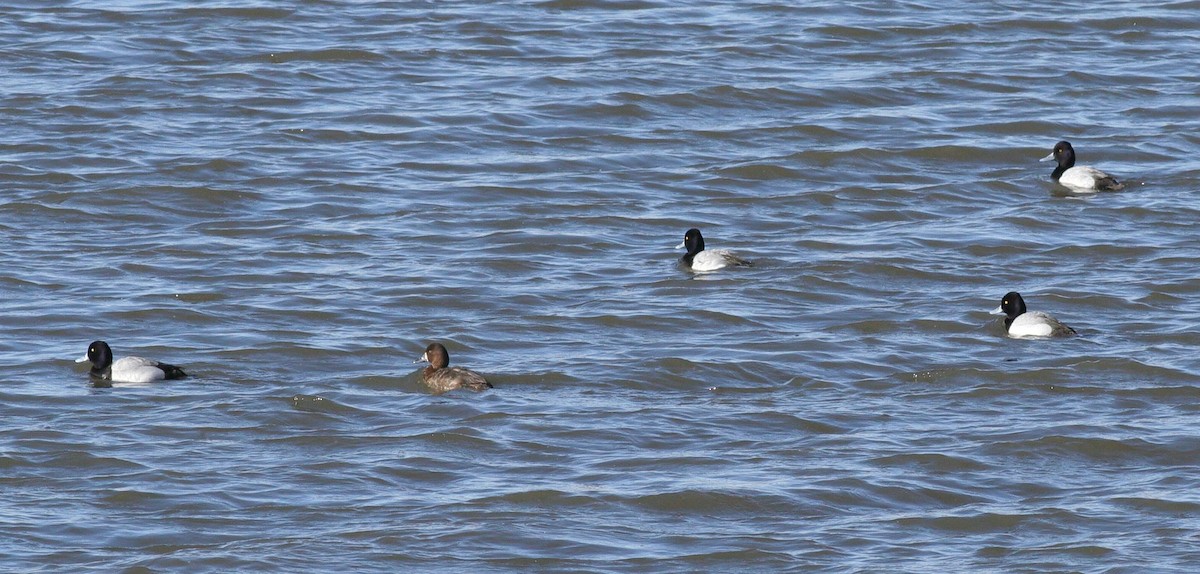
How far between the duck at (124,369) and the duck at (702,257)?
4.44 m

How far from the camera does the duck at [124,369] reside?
1262 centimetres

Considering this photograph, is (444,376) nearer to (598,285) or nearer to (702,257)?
(598,285)

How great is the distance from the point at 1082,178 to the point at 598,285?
531 centimetres

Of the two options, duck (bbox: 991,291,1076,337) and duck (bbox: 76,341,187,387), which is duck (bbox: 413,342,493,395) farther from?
duck (bbox: 991,291,1076,337)

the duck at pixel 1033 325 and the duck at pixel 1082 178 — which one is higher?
the duck at pixel 1082 178

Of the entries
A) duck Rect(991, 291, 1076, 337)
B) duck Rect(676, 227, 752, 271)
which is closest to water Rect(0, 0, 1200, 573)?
duck Rect(676, 227, 752, 271)

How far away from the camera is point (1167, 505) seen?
10375 millimetres

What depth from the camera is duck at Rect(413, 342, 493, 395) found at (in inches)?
486

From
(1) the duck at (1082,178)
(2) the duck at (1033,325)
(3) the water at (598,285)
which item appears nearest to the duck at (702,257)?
(3) the water at (598,285)

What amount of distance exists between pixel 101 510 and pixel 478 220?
712 centimetres

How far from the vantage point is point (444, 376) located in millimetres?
12438

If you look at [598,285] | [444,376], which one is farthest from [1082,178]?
[444,376]

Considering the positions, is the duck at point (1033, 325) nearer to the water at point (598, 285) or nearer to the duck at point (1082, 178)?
the water at point (598, 285)

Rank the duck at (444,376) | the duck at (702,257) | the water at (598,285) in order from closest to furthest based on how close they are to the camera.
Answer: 1. the water at (598,285)
2. the duck at (444,376)
3. the duck at (702,257)
